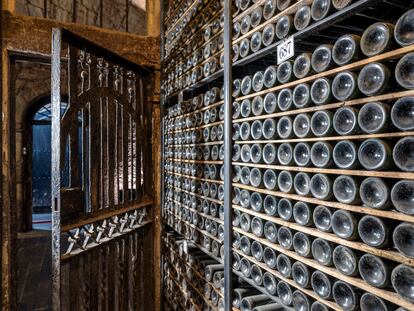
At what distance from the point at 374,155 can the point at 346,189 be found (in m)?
0.21

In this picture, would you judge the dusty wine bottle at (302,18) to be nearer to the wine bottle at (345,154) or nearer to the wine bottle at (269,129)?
the wine bottle at (269,129)

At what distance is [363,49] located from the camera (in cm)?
135

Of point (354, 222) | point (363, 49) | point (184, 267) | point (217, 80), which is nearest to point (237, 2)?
point (217, 80)

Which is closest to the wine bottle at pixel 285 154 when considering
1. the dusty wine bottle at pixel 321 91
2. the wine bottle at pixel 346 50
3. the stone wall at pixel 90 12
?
the dusty wine bottle at pixel 321 91

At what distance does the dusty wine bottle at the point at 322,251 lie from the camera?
1.52 metres

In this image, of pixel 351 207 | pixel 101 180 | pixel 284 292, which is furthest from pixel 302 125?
pixel 101 180

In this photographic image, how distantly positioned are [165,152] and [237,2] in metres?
2.27

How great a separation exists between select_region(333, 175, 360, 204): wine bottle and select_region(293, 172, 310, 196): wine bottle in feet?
0.65

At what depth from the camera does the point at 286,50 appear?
175 cm

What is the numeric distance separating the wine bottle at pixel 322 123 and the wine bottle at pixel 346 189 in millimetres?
234

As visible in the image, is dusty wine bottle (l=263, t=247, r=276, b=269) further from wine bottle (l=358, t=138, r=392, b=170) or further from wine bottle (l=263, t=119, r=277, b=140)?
wine bottle (l=358, t=138, r=392, b=170)

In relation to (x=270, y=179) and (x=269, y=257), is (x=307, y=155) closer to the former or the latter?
(x=270, y=179)

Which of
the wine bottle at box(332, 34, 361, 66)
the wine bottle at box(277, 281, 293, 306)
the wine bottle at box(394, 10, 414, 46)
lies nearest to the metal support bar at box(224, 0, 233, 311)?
the wine bottle at box(277, 281, 293, 306)

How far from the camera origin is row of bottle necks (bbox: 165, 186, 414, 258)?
4.07 feet
